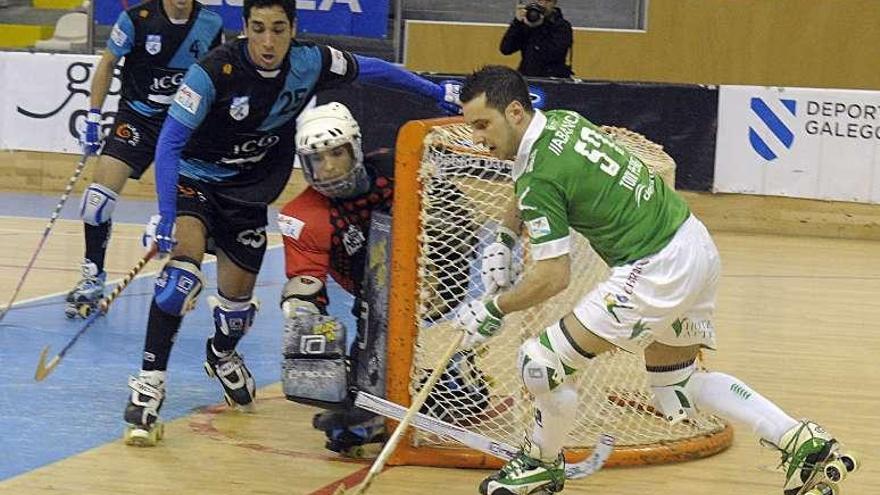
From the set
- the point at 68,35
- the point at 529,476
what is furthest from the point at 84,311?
the point at 68,35

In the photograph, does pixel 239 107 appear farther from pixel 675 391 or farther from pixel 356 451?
pixel 675 391

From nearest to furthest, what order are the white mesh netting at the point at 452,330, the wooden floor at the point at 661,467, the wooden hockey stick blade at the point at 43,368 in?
the wooden floor at the point at 661,467
the white mesh netting at the point at 452,330
the wooden hockey stick blade at the point at 43,368

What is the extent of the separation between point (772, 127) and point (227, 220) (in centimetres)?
683

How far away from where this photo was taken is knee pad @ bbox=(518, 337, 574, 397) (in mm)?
4340

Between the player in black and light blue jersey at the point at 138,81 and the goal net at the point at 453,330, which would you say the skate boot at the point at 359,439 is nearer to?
the goal net at the point at 453,330

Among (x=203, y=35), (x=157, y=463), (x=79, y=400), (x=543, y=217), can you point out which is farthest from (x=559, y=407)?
(x=203, y=35)

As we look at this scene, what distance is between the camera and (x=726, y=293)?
9.17 metres

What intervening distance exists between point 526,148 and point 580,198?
20 cm

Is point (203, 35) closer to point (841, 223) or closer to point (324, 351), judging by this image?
point (324, 351)

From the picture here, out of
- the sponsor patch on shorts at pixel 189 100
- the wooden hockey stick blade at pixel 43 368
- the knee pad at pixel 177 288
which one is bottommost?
the wooden hockey stick blade at pixel 43 368

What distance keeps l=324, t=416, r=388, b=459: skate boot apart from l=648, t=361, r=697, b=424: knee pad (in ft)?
3.34

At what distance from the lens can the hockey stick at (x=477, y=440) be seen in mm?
4902

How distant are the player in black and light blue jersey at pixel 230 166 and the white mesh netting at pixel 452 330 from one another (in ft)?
1.68

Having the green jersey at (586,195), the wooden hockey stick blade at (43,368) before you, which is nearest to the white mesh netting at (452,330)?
the green jersey at (586,195)
